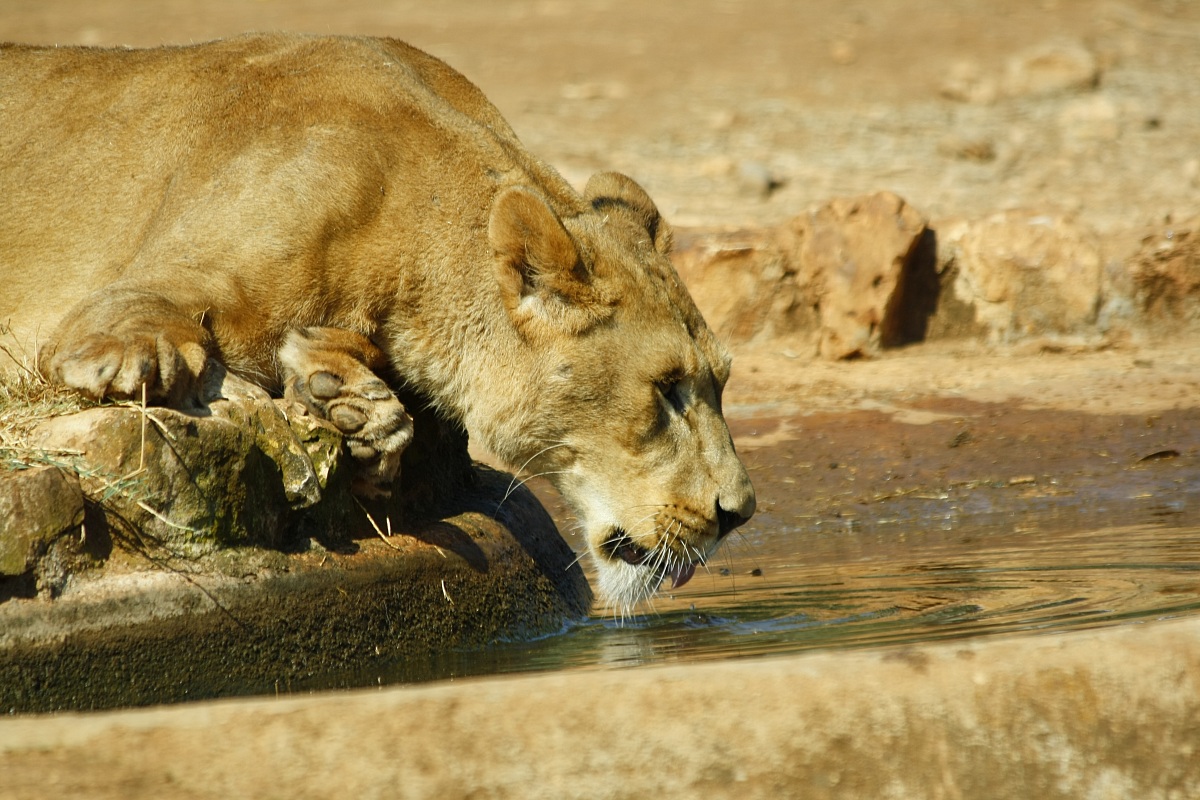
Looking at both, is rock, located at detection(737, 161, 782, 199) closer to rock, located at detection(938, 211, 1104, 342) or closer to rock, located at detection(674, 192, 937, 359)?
rock, located at detection(674, 192, 937, 359)

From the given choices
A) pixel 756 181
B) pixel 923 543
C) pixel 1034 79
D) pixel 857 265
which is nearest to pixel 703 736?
pixel 923 543

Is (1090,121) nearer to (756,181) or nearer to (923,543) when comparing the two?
(756,181)

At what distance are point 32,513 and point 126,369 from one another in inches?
20.1

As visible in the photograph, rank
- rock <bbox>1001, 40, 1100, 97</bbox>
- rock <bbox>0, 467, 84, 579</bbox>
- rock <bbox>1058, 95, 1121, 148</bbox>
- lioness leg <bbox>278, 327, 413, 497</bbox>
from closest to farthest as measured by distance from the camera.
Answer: rock <bbox>0, 467, 84, 579</bbox>
lioness leg <bbox>278, 327, 413, 497</bbox>
rock <bbox>1058, 95, 1121, 148</bbox>
rock <bbox>1001, 40, 1100, 97</bbox>

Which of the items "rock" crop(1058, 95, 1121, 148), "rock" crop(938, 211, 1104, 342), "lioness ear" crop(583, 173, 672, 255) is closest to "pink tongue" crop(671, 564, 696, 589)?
"lioness ear" crop(583, 173, 672, 255)

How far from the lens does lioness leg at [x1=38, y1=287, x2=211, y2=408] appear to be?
4.14 m

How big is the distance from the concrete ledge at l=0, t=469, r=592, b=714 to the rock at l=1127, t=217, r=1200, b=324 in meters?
6.21

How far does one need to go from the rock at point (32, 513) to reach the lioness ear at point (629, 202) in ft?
7.40

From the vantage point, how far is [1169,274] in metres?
10.1

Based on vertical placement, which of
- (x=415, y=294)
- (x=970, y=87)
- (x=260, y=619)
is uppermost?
(x=415, y=294)

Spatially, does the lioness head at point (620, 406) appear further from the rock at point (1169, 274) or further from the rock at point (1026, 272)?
the rock at point (1169, 274)

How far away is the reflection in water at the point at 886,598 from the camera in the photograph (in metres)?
4.75

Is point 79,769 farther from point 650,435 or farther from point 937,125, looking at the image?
point 937,125

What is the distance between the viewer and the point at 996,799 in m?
2.72
